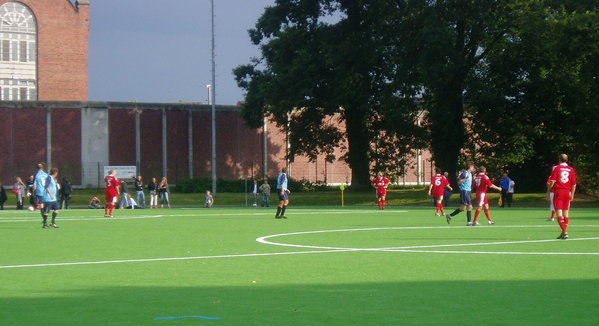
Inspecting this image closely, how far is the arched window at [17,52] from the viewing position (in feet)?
265

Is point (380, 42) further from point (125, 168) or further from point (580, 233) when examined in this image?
point (580, 233)

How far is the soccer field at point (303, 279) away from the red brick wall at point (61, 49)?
196 ft

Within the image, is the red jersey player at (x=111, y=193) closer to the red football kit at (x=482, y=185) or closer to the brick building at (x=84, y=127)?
the red football kit at (x=482, y=185)

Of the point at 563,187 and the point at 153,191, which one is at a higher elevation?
the point at 563,187

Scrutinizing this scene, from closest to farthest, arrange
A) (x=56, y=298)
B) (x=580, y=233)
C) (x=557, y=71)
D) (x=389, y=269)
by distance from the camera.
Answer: (x=56, y=298), (x=389, y=269), (x=580, y=233), (x=557, y=71)

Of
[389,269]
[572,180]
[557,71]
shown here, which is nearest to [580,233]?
[572,180]

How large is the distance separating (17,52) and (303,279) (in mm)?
72172

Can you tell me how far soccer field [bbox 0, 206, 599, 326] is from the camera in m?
10.1

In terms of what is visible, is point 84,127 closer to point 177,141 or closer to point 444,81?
point 177,141

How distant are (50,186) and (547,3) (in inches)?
1272

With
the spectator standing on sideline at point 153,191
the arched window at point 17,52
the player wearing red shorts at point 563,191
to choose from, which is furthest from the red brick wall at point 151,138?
the player wearing red shorts at point 563,191

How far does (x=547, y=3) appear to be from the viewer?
52344 millimetres

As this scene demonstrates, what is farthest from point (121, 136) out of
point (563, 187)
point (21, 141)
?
point (563, 187)

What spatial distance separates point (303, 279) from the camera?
44.4ft
